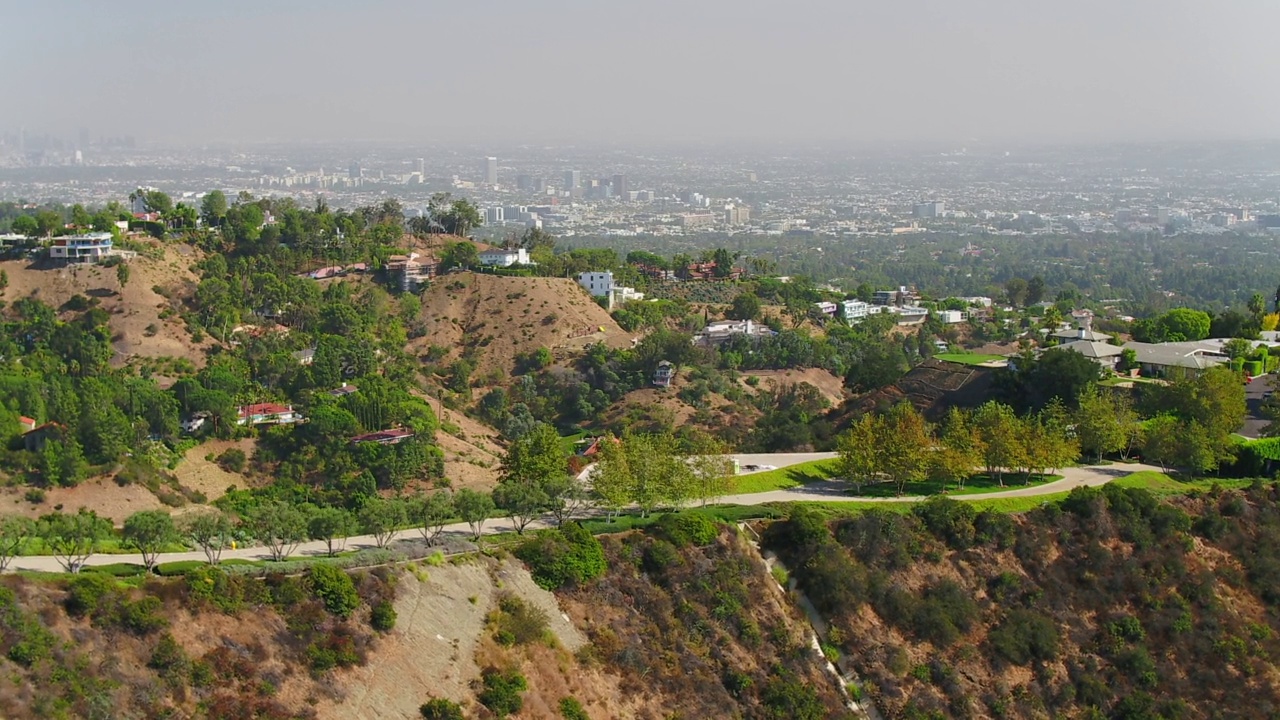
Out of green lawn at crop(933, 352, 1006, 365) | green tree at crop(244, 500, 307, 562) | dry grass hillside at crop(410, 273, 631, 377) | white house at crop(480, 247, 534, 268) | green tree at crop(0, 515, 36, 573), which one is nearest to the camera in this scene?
green tree at crop(0, 515, 36, 573)

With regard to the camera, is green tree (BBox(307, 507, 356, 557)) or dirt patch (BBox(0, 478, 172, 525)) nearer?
green tree (BBox(307, 507, 356, 557))

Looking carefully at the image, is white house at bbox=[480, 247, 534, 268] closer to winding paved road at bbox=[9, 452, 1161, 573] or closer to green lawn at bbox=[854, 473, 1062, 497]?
winding paved road at bbox=[9, 452, 1161, 573]

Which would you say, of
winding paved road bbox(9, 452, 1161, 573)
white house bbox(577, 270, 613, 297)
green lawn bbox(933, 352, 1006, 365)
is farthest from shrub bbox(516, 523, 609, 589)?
white house bbox(577, 270, 613, 297)

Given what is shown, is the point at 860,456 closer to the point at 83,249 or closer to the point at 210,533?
the point at 210,533

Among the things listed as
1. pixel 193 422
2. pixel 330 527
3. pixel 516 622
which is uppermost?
pixel 330 527

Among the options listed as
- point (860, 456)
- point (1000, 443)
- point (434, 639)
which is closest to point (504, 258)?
point (860, 456)

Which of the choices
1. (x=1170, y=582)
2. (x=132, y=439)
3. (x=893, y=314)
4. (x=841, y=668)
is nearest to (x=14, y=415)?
(x=132, y=439)
